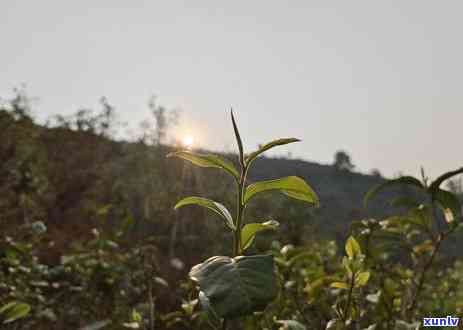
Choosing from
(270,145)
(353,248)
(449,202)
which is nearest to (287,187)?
(270,145)

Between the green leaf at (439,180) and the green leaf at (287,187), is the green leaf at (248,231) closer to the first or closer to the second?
the green leaf at (287,187)

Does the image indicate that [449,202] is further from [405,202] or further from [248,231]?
[248,231]

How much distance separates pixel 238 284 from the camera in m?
0.65

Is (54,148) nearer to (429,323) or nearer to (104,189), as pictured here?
(104,189)

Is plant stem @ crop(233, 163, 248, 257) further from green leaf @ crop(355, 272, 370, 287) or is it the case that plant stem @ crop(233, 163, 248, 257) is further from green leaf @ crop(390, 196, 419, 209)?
green leaf @ crop(390, 196, 419, 209)

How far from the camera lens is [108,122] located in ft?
37.2

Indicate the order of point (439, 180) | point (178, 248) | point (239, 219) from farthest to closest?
1. point (178, 248)
2. point (439, 180)
3. point (239, 219)

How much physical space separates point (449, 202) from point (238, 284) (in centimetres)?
90

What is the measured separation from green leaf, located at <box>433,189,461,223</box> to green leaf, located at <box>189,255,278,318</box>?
2.61ft

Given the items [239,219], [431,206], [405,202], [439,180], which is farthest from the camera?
[405,202]

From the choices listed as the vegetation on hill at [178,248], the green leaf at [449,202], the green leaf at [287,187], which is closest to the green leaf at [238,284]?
the vegetation on hill at [178,248]

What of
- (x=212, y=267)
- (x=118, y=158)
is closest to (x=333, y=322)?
(x=212, y=267)

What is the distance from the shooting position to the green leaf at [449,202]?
50.7 inches

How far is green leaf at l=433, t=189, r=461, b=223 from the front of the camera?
1287mm
